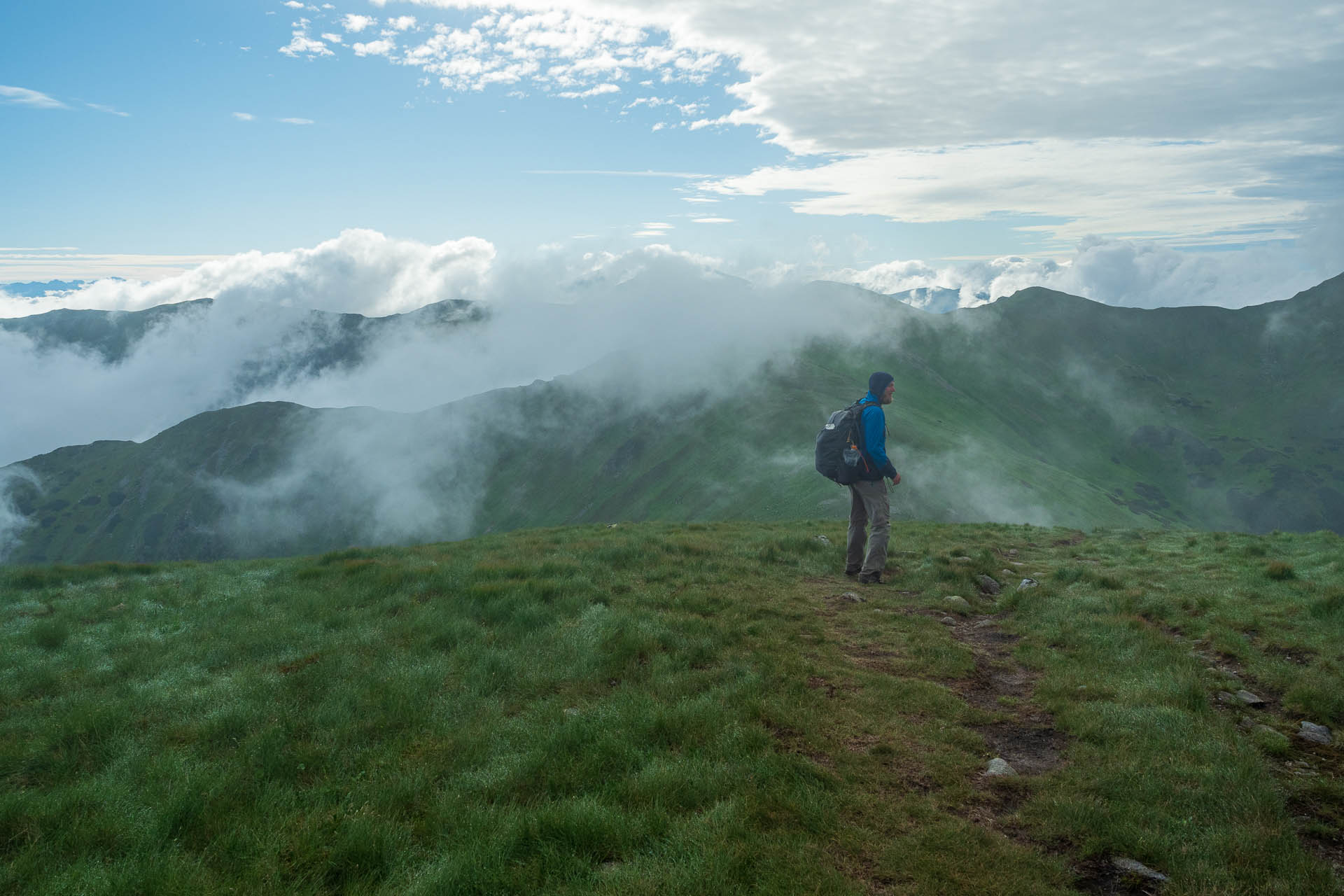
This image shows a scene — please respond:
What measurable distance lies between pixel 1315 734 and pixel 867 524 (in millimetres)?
8919

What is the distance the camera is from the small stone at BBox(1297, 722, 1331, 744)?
7301 millimetres

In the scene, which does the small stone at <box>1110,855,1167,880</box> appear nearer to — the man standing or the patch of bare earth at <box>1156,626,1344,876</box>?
the patch of bare earth at <box>1156,626,1344,876</box>

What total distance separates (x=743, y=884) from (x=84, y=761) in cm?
658

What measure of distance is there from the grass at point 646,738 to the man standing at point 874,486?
173 centimetres

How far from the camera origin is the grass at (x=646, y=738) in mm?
5312

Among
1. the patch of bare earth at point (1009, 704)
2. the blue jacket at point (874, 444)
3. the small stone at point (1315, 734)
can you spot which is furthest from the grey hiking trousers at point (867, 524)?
the small stone at point (1315, 734)

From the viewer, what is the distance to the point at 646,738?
7.10m

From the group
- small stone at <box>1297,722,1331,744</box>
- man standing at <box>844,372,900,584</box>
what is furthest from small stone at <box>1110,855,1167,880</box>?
man standing at <box>844,372,900,584</box>

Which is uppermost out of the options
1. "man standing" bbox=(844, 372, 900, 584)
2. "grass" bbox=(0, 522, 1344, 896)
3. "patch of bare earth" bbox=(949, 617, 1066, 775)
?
"man standing" bbox=(844, 372, 900, 584)

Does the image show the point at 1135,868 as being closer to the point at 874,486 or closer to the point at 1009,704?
the point at 1009,704

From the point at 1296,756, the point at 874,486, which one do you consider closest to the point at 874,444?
the point at 874,486

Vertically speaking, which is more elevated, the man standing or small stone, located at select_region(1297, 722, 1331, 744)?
the man standing

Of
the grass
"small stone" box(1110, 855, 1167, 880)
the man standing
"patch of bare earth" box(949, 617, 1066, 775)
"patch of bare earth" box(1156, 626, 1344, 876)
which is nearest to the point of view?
"small stone" box(1110, 855, 1167, 880)

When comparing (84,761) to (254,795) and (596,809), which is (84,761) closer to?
(254,795)
